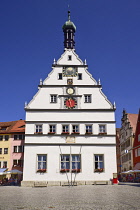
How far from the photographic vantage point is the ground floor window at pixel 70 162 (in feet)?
99.2

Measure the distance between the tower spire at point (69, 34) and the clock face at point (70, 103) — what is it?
29.4 ft

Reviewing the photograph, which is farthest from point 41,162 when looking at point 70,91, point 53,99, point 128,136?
point 128,136

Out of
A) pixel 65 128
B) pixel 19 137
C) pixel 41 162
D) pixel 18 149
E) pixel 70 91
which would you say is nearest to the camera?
pixel 41 162

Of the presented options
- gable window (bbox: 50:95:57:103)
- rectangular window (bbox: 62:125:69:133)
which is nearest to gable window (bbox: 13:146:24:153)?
rectangular window (bbox: 62:125:69:133)

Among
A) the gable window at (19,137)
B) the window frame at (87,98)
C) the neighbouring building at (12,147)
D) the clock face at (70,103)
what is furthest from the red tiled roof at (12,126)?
the window frame at (87,98)

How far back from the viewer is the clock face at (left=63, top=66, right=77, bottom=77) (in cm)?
3394

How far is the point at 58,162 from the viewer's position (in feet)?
99.2

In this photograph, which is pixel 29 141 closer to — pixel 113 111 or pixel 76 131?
pixel 76 131

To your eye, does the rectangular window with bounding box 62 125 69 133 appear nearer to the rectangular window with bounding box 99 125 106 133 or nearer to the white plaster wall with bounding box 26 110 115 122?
the white plaster wall with bounding box 26 110 115 122

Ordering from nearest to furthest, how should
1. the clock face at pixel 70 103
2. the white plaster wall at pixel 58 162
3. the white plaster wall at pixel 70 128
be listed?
1. the white plaster wall at pixel 58 162
2. the white plaster wall at pixel 70 128
3. the clock face at pixel 70 103

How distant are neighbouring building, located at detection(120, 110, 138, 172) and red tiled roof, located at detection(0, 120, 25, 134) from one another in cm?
2264

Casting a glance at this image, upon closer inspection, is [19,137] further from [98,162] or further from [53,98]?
[98,162]

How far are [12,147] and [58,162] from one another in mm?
11985

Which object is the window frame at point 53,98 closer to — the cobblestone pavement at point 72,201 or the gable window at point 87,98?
the gable window at point 87,98
